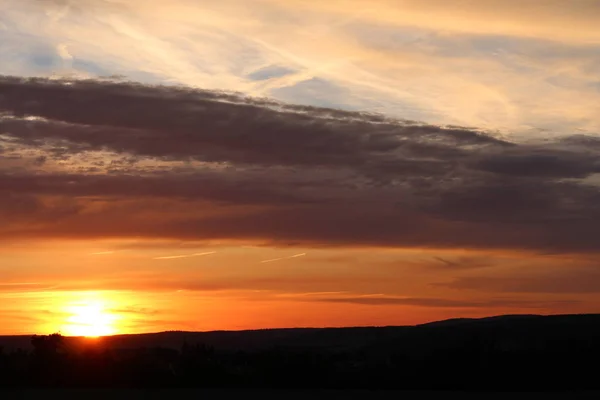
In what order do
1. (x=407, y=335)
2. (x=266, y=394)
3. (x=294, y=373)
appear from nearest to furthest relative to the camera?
(x=266, y=394) → (x=294, y=373) → (x=407, y=335)

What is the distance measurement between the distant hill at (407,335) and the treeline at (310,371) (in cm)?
1372

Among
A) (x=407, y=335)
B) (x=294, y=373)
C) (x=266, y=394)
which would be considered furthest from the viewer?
(x=407, y=335)

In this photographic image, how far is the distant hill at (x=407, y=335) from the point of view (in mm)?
66562

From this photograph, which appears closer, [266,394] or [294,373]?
[266,394]

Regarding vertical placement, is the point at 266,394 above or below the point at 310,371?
below

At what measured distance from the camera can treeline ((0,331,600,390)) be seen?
36.5m

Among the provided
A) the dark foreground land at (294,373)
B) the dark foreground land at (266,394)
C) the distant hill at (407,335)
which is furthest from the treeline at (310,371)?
the distant hill at (407,335)

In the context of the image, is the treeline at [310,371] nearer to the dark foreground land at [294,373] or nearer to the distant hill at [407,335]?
the dark foreground land at [294,373]

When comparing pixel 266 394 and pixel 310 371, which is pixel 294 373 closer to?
pixel 310 371

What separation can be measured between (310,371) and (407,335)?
3864 cm

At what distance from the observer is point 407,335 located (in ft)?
247

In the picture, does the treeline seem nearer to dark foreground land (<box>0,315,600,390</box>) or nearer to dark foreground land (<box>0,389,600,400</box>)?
dark foreground land (<box>0,315,600,390</box>)

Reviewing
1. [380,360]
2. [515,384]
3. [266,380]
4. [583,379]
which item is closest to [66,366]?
[266,380]

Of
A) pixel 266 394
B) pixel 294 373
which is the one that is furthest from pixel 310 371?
pixel 266 394
